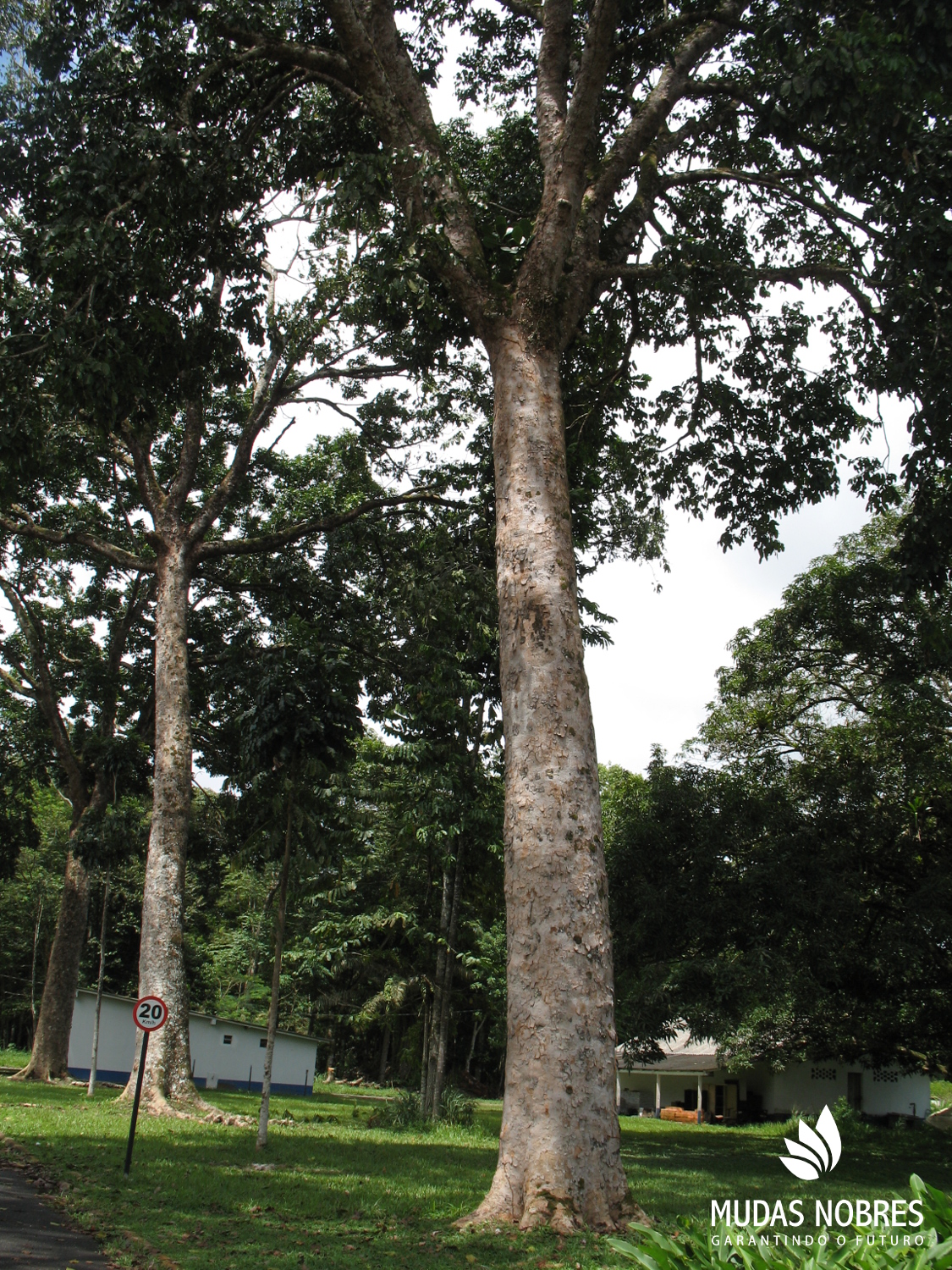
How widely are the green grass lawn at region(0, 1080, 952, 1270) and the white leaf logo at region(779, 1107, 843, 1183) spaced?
1.16 metres

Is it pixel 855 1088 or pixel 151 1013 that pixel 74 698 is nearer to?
pixel 151 1013

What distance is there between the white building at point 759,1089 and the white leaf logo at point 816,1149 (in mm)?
24820

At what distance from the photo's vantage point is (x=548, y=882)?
6.78m

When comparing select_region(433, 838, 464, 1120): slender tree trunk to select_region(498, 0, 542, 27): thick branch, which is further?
select_region(433, 838, 464, 1120): slender tree trunk

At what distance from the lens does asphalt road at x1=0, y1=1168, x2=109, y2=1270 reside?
205 inches

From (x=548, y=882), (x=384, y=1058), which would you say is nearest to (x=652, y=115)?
(x=548, y=882)

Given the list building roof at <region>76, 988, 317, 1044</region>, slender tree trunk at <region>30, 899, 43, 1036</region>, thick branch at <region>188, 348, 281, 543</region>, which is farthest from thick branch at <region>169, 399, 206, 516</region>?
slender tree trunk at <region>30, 899, 43, 1036</region>

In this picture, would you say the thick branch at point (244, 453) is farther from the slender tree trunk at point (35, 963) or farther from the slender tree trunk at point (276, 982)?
the slender tree trunk at point (35, 963)

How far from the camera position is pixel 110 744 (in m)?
21.3

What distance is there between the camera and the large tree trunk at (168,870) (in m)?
14.5

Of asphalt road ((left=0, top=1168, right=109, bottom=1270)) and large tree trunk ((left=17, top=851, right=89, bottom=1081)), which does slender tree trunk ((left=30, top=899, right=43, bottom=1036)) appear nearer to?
large tree trunk ((left=17, top=851, right=89, bottom=1081))

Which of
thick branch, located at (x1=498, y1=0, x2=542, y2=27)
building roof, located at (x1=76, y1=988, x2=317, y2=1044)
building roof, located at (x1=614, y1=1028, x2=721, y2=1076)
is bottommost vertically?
building roof, located at (x1=614, y1=1028, x2=721, y2=1076)

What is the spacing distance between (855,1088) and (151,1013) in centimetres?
3010

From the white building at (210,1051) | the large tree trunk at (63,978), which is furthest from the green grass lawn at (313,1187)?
the white building at (210,1051)
